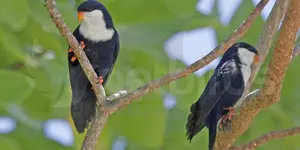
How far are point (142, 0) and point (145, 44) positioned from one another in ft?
0.65

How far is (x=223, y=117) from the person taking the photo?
9.33ft

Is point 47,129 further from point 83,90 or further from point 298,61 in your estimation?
point 298,61

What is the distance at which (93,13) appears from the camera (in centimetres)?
287

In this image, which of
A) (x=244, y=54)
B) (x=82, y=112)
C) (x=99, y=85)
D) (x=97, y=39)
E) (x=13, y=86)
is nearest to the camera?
(x=99, y=85)

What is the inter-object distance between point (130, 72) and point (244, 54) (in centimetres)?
53

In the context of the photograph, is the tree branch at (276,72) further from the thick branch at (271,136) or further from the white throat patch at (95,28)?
the white throat patch at (95,28)

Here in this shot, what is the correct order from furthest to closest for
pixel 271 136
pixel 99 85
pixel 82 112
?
pixel 82 112, pixel 271 136, pixel 99 85

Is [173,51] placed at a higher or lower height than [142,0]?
lower

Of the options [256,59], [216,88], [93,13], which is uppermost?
[93,13]

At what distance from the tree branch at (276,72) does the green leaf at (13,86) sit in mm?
863

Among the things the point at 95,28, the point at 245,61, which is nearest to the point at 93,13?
the point at 95,28

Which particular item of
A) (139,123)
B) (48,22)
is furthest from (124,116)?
(48,22)

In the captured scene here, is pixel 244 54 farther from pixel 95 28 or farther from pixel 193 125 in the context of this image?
pixel 95 28

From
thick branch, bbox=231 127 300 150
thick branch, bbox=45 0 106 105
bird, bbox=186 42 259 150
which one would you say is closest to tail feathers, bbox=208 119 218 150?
bird, bbox=186 42 259 150
